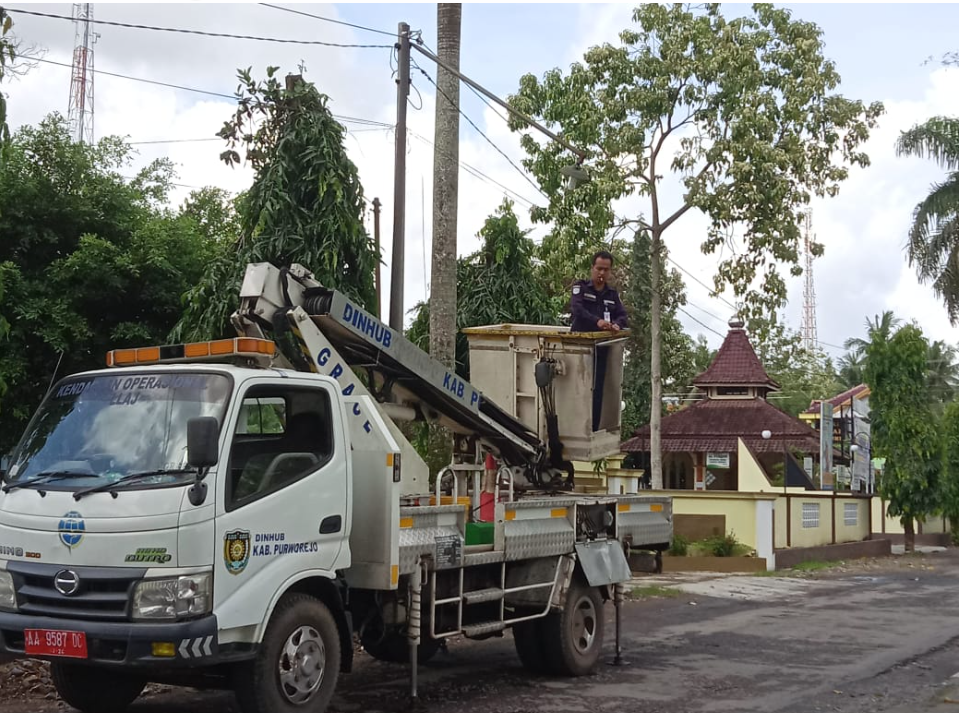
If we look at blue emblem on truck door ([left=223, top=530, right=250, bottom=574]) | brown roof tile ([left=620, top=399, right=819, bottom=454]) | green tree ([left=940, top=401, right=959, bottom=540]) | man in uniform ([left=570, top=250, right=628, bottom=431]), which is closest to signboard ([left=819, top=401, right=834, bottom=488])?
green tree ([left=940, top=401, right=959, bottom=540])

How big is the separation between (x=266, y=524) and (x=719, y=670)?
524 cm

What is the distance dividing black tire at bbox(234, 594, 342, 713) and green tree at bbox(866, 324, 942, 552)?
23.7m

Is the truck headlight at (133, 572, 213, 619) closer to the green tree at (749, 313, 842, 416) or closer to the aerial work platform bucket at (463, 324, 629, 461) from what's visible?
the aerial work platform bucket at (463, 324, 629, 461)

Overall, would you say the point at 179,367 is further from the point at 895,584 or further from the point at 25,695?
the point at 895,584

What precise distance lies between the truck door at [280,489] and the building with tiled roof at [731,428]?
28594 millimetres

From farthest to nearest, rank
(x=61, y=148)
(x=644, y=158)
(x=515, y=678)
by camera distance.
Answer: (x=644, y=158) → (x=61, y=148) → (x=515, y=678)

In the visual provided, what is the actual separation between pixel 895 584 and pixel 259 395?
16.3 meters

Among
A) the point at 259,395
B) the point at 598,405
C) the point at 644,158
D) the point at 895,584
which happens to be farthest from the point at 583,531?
the point at 644,158

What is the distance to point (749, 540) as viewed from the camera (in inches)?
895

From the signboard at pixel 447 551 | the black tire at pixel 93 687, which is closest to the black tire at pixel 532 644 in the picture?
the signboard at pixel 447 551

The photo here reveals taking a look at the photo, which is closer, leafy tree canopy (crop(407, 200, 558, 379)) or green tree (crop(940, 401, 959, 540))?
leafy tree canopy (crop(407, 200, 558, 379))

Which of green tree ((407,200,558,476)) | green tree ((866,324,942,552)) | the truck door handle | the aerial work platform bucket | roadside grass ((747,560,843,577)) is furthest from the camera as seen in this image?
green tree ((866,324,942,552))

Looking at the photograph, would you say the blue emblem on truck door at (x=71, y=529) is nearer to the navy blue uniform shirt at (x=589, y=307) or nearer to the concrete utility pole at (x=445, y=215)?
the navy blue uniform shirt at (x=589, y=307)

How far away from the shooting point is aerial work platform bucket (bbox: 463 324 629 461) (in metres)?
10.8
